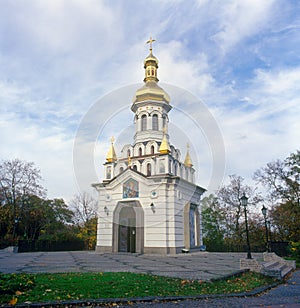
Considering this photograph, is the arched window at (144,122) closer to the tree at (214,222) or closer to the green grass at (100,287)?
the tree at (214,222)

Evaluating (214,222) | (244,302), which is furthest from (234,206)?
(244,302)

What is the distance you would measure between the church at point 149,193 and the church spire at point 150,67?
0.81 meters

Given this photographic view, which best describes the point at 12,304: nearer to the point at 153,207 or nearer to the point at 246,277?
the point at 246,277

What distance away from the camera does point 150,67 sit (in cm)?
2725

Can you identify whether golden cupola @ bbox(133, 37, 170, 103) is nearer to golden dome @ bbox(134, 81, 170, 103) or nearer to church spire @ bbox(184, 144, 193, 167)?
golden dome @ bbox(134, 81, 170, 103)

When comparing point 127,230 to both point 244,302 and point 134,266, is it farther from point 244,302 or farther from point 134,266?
point 244,302

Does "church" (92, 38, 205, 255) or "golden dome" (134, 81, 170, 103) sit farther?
"golden dome" (134, 81, 170, 103)

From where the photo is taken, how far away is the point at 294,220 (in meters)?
21.7

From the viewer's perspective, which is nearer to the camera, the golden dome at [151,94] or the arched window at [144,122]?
the golden dome at [151,94]

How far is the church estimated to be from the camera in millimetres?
19969

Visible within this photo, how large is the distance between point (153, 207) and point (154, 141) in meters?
6.07

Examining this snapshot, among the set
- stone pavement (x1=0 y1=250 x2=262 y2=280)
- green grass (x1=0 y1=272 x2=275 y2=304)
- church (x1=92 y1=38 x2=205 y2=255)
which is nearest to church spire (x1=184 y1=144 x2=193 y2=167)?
church (x1=92 y1=38 x2=205 y2=255)

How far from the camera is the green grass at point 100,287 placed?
19.4 feet

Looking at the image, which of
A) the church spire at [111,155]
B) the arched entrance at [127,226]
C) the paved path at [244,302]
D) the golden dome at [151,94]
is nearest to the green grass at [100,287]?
the paved path at [244,302]
